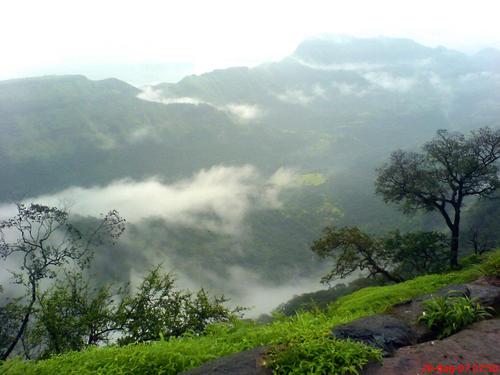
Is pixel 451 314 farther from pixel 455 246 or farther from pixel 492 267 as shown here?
pixel 455 246

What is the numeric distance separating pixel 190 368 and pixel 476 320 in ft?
16.8

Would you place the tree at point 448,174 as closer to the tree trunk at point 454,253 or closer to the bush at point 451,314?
the tree trunk at point 454,253

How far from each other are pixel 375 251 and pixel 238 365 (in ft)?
101

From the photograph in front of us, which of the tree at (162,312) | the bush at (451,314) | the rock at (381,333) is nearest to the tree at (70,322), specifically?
the tree at (162,312)

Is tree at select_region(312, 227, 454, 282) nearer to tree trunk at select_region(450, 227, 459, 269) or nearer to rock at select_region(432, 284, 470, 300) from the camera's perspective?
tree trunk at select_region(450, 227, 459, 269)

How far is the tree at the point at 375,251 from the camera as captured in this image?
107 ft

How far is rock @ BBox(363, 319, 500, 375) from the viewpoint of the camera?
18.1 ft

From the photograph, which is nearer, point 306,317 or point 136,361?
point 136,361

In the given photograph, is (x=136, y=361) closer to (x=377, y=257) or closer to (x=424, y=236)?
(x=377, y=257)

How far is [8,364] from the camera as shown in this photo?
653cm

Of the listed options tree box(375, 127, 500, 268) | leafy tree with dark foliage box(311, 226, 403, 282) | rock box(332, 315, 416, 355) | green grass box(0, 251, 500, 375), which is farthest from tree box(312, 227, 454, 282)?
rock box(332, 315, 416, 355)

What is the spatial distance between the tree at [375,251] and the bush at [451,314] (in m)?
25.4

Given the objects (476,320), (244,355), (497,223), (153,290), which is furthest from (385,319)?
(497,223)

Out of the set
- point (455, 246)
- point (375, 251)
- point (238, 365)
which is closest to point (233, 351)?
point (238, 365)
